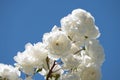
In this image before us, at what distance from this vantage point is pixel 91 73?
328 cm

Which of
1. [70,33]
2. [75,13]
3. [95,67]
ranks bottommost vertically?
[95,67]

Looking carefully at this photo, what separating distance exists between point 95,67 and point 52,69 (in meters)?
0.33

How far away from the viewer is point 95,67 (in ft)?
10.8

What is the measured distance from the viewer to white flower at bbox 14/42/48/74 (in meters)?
3.34

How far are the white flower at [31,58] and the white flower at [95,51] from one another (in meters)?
0.33

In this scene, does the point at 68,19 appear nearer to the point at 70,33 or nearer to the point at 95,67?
the point at 70,33

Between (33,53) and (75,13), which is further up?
(75,13)

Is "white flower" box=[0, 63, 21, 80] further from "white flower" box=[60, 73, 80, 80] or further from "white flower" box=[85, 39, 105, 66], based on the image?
"white flower" box=[85, 39, 105, 66]

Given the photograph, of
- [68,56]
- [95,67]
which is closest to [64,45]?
[68,56]

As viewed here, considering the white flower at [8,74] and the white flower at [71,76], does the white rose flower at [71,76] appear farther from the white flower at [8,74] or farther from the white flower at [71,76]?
the white flower at [8,74]

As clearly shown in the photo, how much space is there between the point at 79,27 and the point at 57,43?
204mm

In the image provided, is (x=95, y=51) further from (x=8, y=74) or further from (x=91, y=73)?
(x=8, y=74)

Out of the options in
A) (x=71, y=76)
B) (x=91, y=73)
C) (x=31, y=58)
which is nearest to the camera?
(x=71, y=76)

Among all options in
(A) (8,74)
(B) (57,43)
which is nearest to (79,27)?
(B) (57,43)
